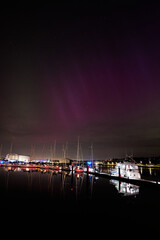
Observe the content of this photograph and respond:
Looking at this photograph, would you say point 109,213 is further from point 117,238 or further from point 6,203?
point 6,203

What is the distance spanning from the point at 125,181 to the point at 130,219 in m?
22.8

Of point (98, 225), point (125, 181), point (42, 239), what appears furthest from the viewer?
point (125, 181)

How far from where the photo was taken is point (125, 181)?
110 feet

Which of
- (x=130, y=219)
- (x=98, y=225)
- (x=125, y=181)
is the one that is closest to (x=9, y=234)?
(x=98, y=225)

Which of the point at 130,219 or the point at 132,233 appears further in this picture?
the point at 130,219

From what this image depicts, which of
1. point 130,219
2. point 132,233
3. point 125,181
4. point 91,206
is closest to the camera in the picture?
point 132,233

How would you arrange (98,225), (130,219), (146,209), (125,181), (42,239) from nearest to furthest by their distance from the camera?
(42,239)
(98,225)
(130,219)
(146,209)
(125,181)

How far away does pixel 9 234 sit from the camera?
9383 millimetres

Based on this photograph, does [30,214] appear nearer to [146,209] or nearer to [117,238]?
[117,238]

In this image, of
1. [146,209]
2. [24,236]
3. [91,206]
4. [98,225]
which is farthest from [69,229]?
[146,209]

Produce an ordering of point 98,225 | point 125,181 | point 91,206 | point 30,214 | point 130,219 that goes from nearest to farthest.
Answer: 1. point 98,225
2. point 130,219
3. point 30,214
4. point 91,206
5. point 125,181

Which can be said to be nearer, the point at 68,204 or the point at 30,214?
the point at 30,214

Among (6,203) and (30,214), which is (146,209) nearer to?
(30,214)

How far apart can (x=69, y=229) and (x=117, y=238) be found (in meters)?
2.89
